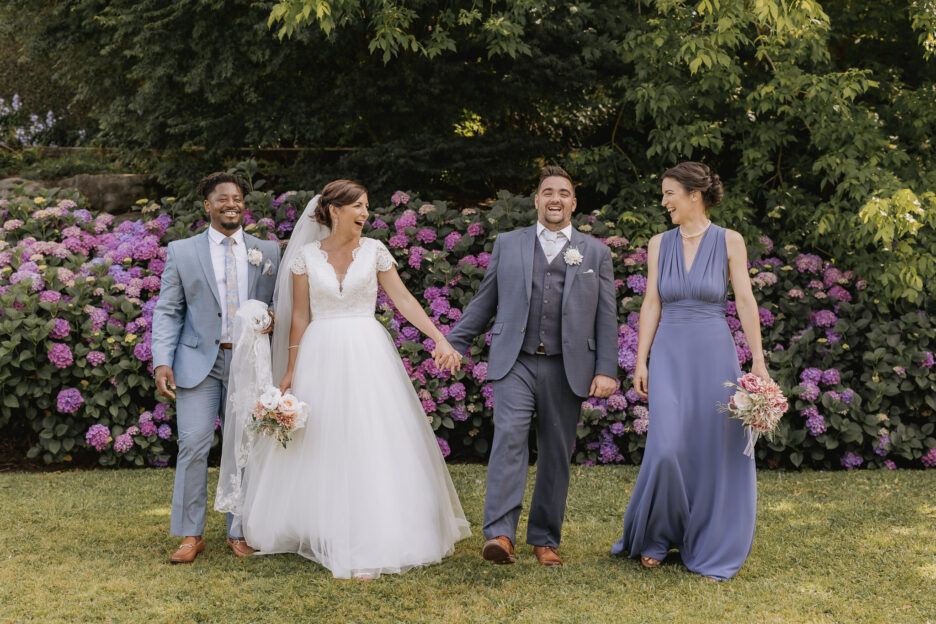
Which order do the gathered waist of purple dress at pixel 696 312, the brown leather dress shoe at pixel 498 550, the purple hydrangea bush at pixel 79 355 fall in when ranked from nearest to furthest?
the brown leather dress shoe at pixel 498 550 < the gathered waist of purple dress at pixel 696 312 < the purple hydrangea bush at pixel 79 355

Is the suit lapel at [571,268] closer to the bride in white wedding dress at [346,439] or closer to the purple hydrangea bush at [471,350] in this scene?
the bride in white wedding dress at [346,439]

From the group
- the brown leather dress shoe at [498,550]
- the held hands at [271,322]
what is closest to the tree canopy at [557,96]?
the held hands at [271,322]

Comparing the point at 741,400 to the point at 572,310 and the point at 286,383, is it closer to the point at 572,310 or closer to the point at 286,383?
the point at 572,310

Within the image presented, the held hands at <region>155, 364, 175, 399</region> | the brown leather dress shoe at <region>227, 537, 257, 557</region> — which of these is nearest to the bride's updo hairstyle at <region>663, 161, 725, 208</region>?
the held hands at <region>155, 364, 175, 399</region>

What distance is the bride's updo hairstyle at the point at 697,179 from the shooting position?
14.8ft

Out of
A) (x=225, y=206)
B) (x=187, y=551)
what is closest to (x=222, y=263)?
(x=225, y=206)

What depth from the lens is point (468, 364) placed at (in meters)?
7.13

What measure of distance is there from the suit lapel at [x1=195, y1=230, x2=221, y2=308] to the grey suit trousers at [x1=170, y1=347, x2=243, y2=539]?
0.35 meters

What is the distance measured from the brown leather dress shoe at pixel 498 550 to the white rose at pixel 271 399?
1313 millimetres

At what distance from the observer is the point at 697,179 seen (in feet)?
14.8

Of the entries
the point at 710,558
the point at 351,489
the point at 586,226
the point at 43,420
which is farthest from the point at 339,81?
the point at 710,558

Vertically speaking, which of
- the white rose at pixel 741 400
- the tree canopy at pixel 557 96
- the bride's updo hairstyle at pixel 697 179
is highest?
the tree canopy at pixel 557 96

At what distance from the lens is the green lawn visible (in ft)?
12.5

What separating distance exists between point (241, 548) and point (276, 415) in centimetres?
87
